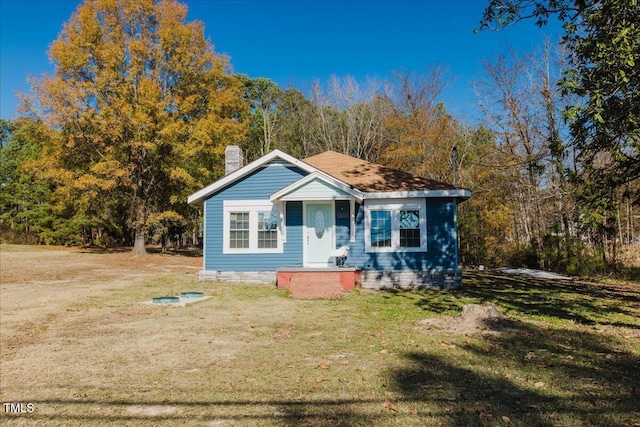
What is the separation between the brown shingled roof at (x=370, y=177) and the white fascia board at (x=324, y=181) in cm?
77

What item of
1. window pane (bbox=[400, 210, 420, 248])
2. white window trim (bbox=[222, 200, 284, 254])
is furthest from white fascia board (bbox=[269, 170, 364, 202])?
window pane (bbox=[400, 210, 420, 248])

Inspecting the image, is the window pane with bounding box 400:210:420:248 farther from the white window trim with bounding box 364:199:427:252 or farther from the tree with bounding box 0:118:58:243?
the tree with bounding box 0:118:58:243

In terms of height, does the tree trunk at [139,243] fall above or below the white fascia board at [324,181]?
below

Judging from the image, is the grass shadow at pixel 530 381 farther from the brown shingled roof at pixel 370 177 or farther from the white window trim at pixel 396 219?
the brown shingled roof at pixel 370 177

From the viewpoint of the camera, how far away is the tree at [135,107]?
22062mm

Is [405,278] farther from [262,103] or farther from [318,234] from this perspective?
[262,103]

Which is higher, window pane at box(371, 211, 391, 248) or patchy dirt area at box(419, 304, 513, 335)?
window pane at box(371, 211, 391, 248)

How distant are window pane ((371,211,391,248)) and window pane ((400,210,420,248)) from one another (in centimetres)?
42

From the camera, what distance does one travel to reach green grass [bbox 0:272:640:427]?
3.76 m

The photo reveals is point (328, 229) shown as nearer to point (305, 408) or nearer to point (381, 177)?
point (381, 177)

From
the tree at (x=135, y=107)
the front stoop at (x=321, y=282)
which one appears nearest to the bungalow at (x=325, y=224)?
the front stoop at (x=321, y=282)

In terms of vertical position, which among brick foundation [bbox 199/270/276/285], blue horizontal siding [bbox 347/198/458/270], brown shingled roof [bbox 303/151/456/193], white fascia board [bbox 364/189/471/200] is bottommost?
brick foundation [bbox 199/270/276/285]

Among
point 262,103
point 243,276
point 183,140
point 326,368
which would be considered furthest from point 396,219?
point 262,103

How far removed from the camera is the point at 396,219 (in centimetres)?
1320
